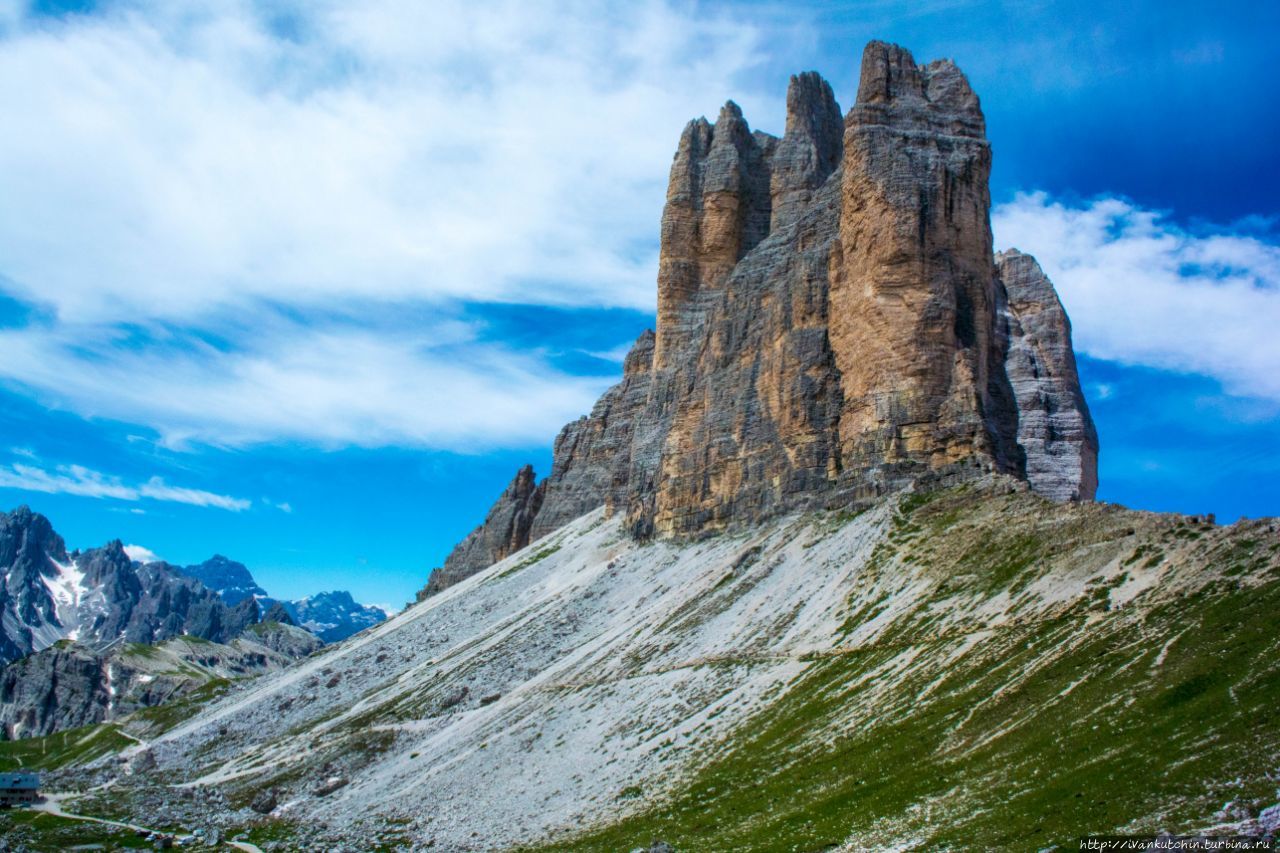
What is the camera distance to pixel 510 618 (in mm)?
111188

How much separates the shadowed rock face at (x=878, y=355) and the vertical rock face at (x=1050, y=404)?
17 centimetres

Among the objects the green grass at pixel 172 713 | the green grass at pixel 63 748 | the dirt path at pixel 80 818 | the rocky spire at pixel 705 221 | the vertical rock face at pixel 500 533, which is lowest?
the dirt path at pixel 80 818

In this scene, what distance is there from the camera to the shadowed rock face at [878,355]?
9344cm

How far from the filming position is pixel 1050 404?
100062 mm

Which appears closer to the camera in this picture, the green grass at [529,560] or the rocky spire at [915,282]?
the rocky spire at [915,282]

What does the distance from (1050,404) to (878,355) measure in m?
17.6

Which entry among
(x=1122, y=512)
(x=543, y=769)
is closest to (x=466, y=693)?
(x=543, y=769)

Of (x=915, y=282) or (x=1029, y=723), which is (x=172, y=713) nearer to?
(x=915, y=282)

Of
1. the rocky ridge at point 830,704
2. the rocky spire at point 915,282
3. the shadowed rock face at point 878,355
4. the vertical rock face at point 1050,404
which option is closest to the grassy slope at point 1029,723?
the rocky ridge at point 830,704

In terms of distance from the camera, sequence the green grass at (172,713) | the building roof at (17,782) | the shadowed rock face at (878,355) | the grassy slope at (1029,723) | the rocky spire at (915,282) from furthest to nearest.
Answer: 1. the green grass at (172,713)
2. the building roof at (17,782)
3. the shadowed rock face at (878,355)
4. the rocky spire at (915,282)
5. the grassy slope at (1029,723)

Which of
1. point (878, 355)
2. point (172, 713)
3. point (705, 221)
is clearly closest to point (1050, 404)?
point (878, 355)

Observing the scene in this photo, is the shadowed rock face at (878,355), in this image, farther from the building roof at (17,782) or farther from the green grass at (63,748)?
the green grass at (63,748)

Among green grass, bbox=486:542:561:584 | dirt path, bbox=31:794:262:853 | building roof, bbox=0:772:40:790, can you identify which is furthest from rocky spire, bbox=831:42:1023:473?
building roof, bbox=0:772:40:790

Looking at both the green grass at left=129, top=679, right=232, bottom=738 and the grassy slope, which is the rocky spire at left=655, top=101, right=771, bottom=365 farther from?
the grassy slope
